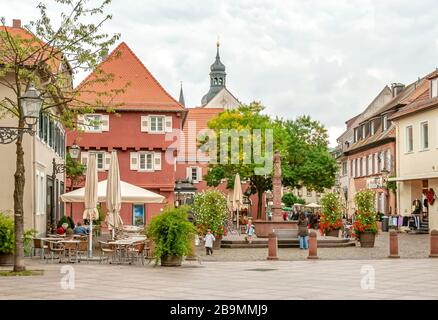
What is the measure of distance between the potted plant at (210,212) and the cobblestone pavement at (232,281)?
8.03 metres

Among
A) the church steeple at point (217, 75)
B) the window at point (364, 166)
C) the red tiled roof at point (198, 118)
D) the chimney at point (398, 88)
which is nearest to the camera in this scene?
the chimney at point (398, 88)

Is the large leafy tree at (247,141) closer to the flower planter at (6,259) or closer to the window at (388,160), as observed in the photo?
the window at (388,160)

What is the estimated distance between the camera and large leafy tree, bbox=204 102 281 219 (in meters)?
66.3

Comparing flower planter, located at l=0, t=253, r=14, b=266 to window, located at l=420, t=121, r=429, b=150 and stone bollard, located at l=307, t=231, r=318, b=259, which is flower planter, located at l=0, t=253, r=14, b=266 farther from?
window, located at l=420, t=121, r=429, b=150

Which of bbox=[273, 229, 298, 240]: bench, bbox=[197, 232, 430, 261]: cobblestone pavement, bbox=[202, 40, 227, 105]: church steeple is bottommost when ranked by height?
bbox=[197, 232, 430, 261]: cobblestone pavement

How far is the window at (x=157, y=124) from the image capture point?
53.7m

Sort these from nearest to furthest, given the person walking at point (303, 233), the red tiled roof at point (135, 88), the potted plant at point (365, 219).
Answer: the potted plant at point (365, 219) → the person walking at point (303, 233) → the red tiled roof at point (135, 88)

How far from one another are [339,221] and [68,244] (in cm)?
1754

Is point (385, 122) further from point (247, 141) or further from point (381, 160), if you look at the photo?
point (247, 141)

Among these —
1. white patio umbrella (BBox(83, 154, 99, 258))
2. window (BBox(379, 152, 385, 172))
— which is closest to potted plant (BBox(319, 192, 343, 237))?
white patio umbrella (BBox(83, 154, 99, 258))

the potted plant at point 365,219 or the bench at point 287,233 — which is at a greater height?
the potted plant at point 365,219

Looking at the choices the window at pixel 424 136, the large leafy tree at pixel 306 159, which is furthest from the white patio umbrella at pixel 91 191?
the large leafy tree at pixel 306 159

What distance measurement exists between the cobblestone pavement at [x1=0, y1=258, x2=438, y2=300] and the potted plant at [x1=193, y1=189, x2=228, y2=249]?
8.03 m

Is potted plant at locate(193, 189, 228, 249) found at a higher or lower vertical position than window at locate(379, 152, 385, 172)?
lower
